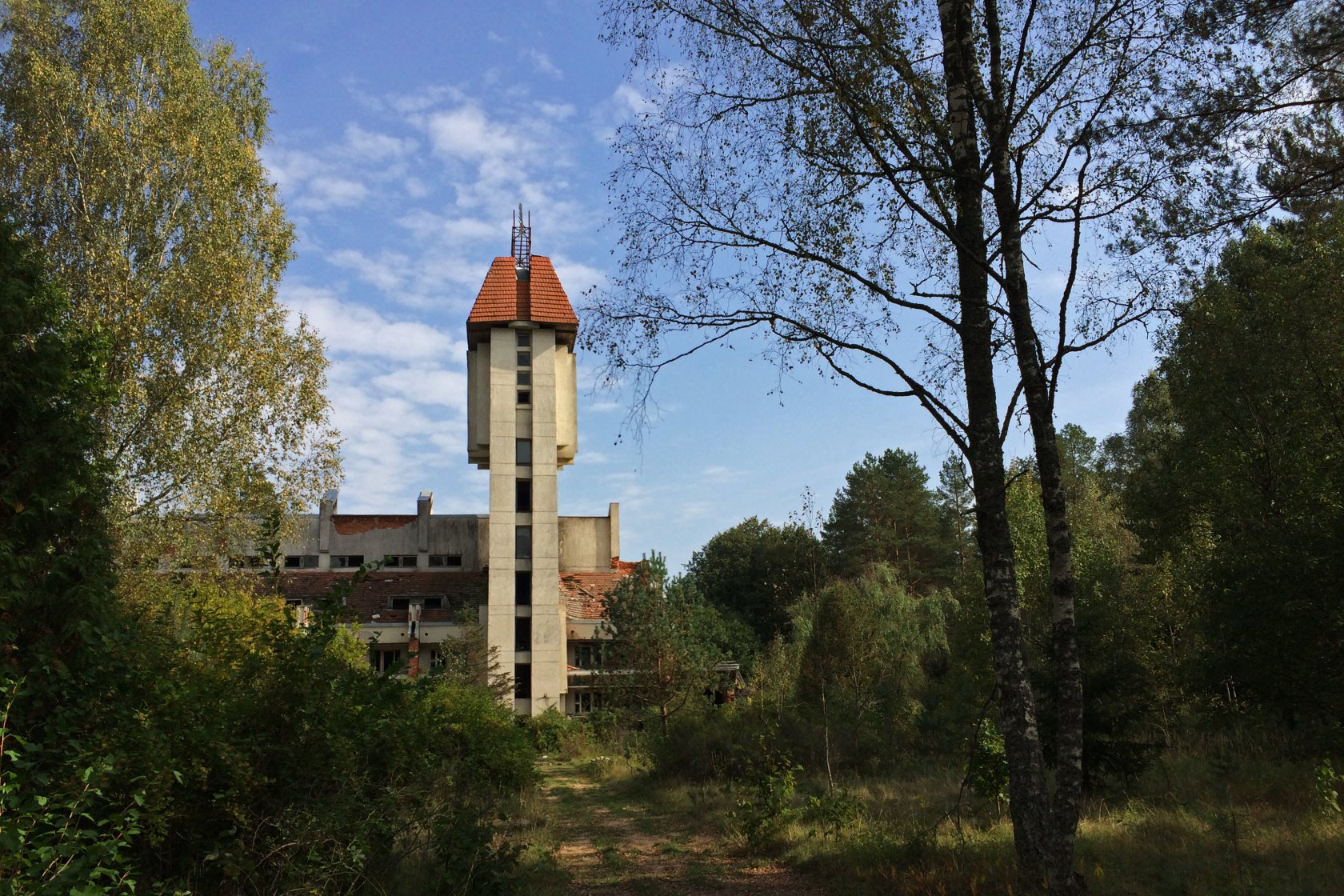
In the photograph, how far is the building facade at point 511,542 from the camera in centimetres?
3856

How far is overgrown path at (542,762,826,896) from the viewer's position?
10492mm

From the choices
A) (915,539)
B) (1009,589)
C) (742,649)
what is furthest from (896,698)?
(915,539)

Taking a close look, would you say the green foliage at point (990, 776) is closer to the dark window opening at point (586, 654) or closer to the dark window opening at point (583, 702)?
the dark window opening at point (586, 654)

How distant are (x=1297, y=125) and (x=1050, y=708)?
8.71 m

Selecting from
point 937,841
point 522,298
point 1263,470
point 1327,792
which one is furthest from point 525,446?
point 1327,792

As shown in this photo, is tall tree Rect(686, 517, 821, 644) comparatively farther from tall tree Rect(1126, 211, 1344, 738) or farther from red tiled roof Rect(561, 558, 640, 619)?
tall tree Rect(1126, 211, 1344, 738)

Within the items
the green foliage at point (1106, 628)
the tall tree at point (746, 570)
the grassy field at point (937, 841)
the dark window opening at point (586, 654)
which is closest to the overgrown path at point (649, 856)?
the grassy field at point (937, 841)

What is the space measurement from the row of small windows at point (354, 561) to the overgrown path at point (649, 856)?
92.5 ft

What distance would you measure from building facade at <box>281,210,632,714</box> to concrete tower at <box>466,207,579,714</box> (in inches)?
2.2

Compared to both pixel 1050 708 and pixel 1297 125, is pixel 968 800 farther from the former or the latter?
pixel 1297 125

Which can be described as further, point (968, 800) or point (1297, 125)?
point (968, 800)

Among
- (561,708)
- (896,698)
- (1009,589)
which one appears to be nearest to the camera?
(1009,589)

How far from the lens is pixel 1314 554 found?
12.1m

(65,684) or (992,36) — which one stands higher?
(992,36)
